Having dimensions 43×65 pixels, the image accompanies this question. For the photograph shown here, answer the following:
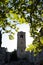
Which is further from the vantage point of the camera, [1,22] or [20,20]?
[1,22]

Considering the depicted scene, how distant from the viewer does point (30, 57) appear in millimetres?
53000

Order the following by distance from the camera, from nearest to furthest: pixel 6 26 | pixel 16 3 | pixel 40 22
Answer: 1. pixel 16 3
2. pixel 40 22
3. pixel 6 26

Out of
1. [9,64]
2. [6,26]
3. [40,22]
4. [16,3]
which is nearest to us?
[16,3]

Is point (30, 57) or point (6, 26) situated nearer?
point (6, 26)

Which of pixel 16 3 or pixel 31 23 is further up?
pixel 16 3

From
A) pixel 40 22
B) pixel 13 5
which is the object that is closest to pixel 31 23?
pixel 40 22

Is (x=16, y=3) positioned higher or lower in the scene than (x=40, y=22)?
higher

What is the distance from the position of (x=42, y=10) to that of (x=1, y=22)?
1.78 metres

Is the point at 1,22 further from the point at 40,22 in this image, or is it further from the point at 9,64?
the point at 9,64

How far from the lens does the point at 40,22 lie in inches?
370

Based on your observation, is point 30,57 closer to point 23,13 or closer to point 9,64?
point 9,64

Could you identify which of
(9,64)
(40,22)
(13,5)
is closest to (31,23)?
(40,22)

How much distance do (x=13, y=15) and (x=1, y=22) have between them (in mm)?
880

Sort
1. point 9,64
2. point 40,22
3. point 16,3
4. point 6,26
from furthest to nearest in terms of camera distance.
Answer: point 9,64 → point 6,26 → point 40,22 → point 16,3
